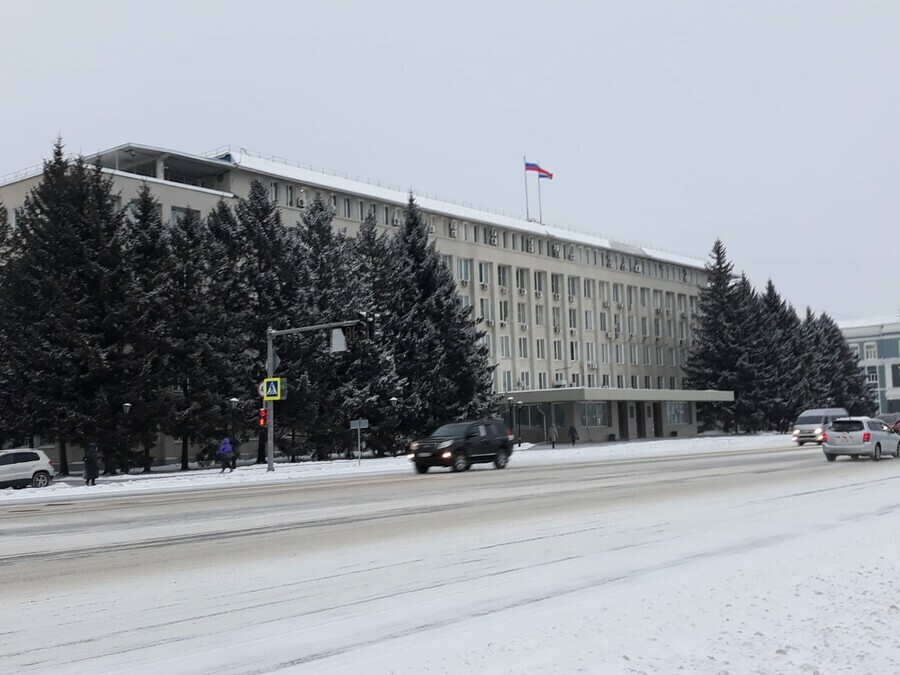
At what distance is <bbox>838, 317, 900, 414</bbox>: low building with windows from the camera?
13462 cm

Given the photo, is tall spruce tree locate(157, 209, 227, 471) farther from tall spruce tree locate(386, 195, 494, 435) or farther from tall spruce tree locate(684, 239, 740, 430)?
tall spruce tree locate(684, 239, 740, 430)

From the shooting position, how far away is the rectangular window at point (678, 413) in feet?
Answer: 308

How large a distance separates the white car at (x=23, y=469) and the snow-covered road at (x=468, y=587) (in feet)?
60.6

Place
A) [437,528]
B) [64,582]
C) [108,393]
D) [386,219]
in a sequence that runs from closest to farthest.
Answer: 1. [64,582]
2. [437,528]
3. [108,393]
4. [386,219]

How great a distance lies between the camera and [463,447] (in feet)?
112

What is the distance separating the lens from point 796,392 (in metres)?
89.7

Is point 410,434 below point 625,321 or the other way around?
below

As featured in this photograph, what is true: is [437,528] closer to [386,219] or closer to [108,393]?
[108,393]

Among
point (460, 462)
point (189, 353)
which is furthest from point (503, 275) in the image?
point (460, 462)

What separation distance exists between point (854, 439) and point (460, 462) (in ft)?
43.0

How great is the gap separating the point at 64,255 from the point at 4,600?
3657 centimetres

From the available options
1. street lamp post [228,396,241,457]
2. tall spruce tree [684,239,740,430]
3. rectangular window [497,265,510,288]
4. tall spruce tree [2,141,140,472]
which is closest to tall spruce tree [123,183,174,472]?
tall spruce tree [2,141,140,472]

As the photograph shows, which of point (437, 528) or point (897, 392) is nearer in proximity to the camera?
point (437, 528)

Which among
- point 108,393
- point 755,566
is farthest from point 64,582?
point 108,393
